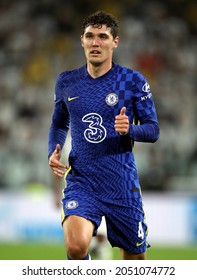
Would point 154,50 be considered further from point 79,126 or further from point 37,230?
point 79,126

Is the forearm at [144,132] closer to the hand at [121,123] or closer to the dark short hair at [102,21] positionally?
the hand at [121,123]

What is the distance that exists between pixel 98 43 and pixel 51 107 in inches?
400

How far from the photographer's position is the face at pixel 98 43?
564cm

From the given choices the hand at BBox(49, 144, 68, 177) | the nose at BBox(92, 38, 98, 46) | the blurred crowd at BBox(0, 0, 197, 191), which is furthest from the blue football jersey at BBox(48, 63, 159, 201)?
the blurred crowd at BBox(0, 0, 197, 191)

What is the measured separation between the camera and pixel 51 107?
51.6 ft

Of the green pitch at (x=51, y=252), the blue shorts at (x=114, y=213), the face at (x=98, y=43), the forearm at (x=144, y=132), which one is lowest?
the green pitch at (x=51, y=252)

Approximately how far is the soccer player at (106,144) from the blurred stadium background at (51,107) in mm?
4937

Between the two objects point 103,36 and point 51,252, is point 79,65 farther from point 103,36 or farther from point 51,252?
point 103,36

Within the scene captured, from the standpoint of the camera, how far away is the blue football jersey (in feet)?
18.3

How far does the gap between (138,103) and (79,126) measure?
490mm

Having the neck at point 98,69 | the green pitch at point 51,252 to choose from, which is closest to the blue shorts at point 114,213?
the neck at point 98,69

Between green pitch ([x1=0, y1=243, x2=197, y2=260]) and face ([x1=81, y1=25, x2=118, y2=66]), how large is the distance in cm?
499

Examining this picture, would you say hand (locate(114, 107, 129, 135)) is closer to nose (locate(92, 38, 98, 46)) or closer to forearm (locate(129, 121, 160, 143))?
forearm (locate(129, 121, 160, 143))
